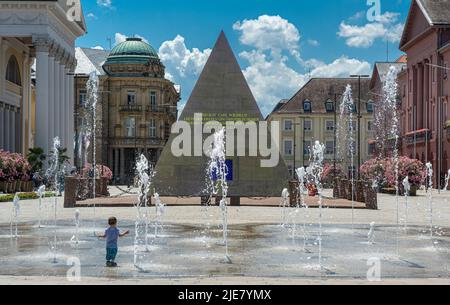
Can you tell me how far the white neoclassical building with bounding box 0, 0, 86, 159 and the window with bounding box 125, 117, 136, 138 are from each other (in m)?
17.0

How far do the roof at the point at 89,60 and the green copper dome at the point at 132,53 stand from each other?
8.22 feet

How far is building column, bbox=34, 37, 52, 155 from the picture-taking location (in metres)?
58.3

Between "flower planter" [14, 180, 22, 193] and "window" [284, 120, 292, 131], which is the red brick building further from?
"flower planter" [14, 180, 22, 193]

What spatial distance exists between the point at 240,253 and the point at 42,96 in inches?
1887

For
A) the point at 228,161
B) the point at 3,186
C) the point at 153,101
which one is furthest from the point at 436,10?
the point at 3,186

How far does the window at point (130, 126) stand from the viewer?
90.4m

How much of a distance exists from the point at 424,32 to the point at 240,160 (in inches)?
1542

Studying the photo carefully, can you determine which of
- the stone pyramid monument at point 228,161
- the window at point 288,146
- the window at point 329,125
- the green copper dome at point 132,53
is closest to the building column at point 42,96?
the stone pyramid monument at point 228,161

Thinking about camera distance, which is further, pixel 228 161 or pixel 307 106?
pixel 307 106

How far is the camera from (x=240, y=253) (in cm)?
1385

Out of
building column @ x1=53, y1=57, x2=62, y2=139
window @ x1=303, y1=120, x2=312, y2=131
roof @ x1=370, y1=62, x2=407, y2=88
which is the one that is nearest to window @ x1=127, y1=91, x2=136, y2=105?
window @ x1=303, y1=120, x2=312, y2=131

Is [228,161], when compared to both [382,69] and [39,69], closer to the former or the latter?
[39,69]

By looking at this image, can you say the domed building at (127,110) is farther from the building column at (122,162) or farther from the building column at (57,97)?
the building column at (57,97)
